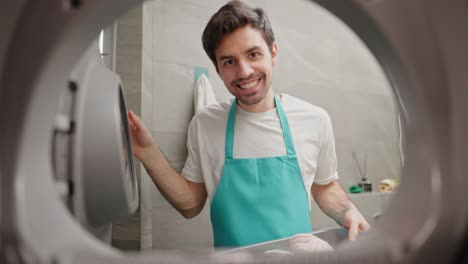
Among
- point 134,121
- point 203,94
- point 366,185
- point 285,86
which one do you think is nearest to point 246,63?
point 134,121

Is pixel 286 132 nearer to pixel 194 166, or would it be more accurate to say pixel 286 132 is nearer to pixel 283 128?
pixel 283 128

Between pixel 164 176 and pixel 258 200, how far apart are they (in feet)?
1.08

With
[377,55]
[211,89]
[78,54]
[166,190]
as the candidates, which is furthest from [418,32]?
[211,89]

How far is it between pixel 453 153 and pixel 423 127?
0.09 feet

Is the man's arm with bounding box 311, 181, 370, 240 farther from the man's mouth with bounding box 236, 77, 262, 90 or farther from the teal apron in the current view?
the man's mouth with bounding box 236, 77, 262, 90

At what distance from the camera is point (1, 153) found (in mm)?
239

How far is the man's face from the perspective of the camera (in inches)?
41.9

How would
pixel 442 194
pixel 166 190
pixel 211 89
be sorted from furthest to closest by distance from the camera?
pixel 211 89 → pixel 166 190 → pixel 442 194

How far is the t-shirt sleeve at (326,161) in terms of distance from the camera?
3.88 ft

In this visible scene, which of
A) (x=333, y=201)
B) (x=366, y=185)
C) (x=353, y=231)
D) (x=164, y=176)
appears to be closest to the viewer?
(x=353, y=231)

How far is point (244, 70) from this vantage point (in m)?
1.04

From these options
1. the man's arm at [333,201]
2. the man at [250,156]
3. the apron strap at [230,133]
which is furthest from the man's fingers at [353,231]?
the apron strap at [230,133]

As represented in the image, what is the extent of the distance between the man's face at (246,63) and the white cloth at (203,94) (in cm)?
46

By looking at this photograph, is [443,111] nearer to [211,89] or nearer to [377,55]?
[377,55]
